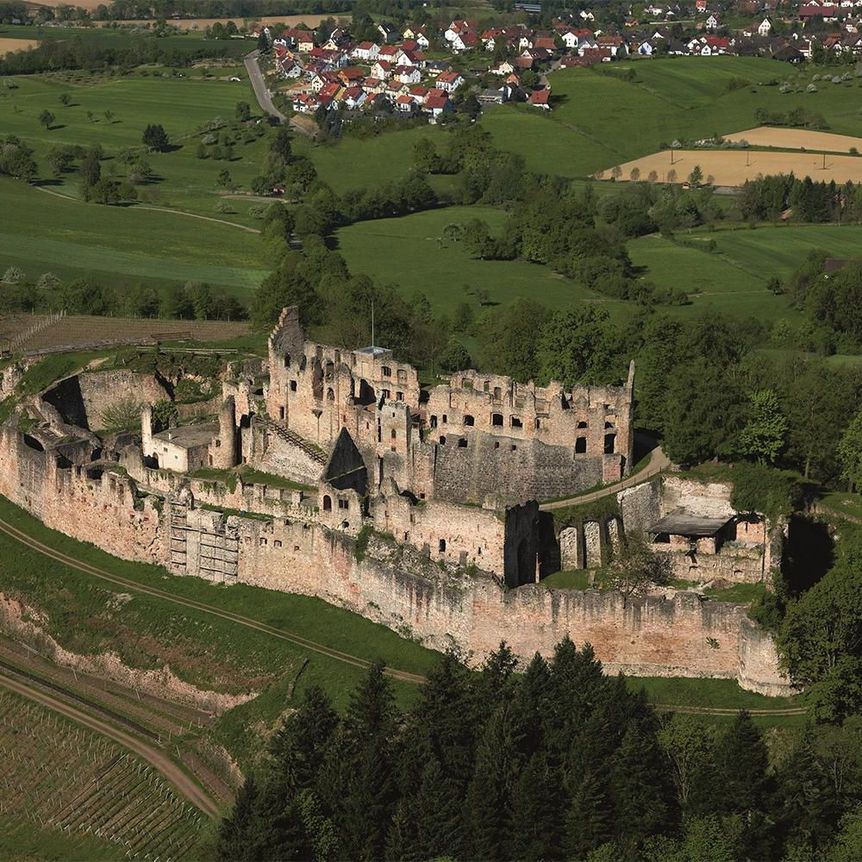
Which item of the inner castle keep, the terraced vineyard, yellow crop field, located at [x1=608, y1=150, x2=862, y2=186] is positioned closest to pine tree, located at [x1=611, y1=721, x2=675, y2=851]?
the terraced vineyard


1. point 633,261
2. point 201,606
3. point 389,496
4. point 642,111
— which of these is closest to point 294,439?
point 201,606

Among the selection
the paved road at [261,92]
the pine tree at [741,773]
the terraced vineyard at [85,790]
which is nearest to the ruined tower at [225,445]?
the terraced vineyard at [85,790]

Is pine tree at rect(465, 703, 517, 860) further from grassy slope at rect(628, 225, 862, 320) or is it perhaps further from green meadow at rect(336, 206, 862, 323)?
grassy slope at rect(628, 225, 862, 320)

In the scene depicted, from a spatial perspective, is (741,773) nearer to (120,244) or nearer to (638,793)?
(638,793)

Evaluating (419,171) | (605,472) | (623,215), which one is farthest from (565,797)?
(419,171)

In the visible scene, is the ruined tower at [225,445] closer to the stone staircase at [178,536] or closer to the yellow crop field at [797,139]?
the stone staircase at [178,536]

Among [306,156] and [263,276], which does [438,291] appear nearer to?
[263,276]
